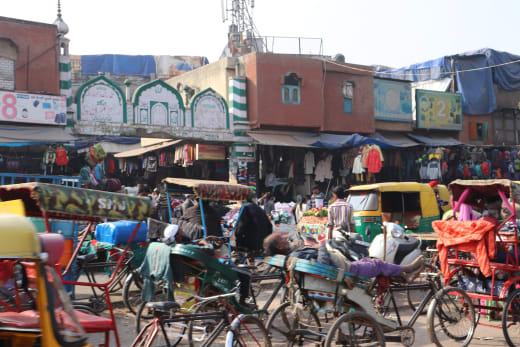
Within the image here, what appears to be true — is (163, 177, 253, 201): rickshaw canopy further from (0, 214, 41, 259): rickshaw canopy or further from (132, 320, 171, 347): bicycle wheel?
(0, 214, 41, 259): rickshaw canopy

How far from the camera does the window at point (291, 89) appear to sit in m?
21.4

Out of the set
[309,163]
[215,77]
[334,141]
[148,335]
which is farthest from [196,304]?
[215,77]

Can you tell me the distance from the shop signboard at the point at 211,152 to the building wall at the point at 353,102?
4179 millimetres

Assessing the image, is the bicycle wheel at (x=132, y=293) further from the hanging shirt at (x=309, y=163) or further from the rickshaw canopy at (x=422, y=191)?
the hanging shirt at (x=309, y=163)

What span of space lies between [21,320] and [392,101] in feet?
73.1

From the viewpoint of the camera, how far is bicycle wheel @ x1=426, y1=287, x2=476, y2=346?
6.18 metres

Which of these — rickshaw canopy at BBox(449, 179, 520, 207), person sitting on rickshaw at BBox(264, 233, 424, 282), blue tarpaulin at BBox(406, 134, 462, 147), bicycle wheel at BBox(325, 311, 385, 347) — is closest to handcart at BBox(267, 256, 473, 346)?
bicycle wheel at BBox(325, 311, 385, 347)

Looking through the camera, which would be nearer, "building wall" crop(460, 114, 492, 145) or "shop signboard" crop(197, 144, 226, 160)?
"shop signboard" crop(197, 144, 226, 160)

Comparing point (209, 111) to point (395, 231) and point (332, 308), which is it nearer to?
point (395, 231)

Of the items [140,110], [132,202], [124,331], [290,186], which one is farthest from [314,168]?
[132,202]

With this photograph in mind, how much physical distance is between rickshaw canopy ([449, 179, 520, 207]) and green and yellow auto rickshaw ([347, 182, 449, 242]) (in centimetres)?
483

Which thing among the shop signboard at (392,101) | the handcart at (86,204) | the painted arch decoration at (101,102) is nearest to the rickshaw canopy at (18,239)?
the handcart at (86,204)

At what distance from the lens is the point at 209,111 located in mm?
19906

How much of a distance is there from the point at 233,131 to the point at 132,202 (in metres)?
15.4
